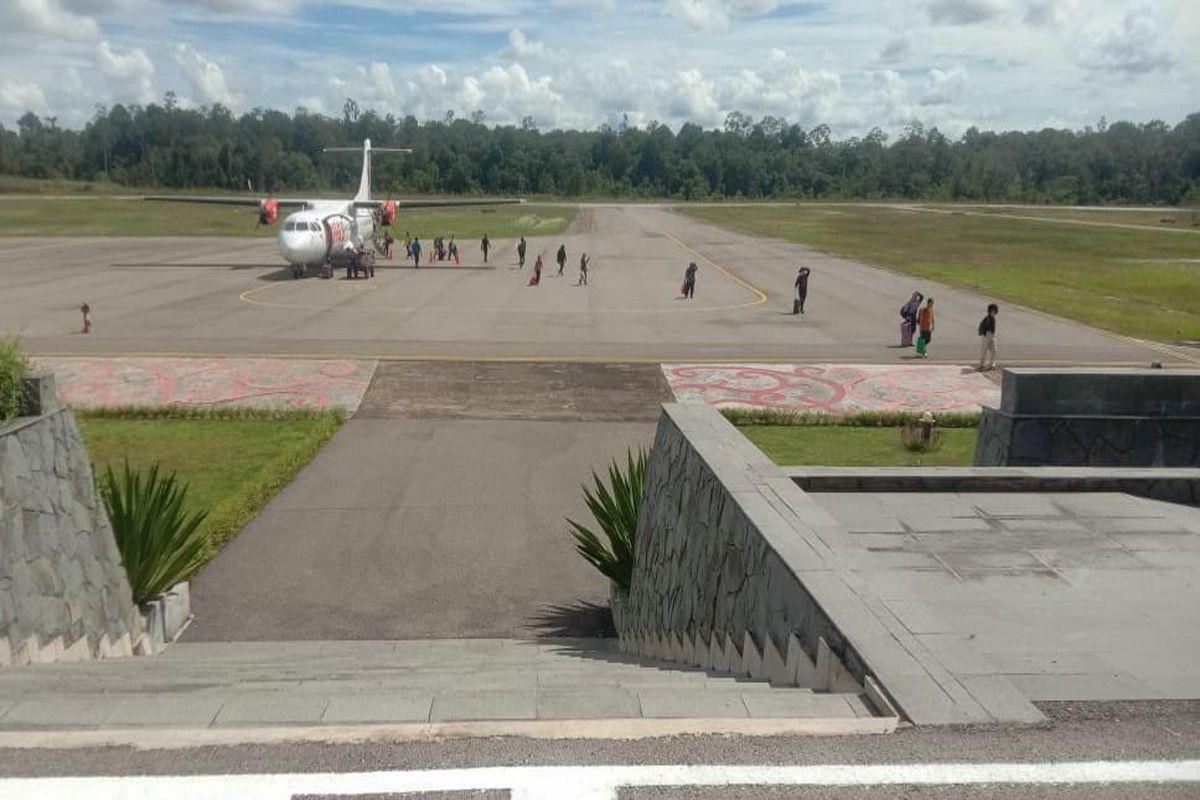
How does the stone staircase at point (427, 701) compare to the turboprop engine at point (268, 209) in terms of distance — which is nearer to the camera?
the stone staircase at point (427, 701)

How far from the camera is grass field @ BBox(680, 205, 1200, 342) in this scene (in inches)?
1555

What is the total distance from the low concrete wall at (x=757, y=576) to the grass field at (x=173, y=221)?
5792 cm

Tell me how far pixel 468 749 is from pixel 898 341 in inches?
1138

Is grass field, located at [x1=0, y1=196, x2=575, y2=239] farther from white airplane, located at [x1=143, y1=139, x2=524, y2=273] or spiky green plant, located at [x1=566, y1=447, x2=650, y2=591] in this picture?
spiky green plant, located at [x1=566, y1=447, x2=650, y2=591]

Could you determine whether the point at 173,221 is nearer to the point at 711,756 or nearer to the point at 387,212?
the point at 387,212

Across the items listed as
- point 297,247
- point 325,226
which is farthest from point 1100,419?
point 325,226

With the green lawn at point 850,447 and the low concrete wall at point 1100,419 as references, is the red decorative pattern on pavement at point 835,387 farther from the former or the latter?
the low concrete wall at point 1100,419

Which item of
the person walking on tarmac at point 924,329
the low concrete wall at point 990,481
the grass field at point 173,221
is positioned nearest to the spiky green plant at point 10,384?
the low concrete wall at point 990,481

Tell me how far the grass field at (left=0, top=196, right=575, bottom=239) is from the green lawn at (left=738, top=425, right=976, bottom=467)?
49.8 metres

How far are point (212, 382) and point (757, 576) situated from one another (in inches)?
820

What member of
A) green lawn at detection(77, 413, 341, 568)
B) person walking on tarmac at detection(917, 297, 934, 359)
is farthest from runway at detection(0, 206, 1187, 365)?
green lawn at detection(77, 413, 341, 568)

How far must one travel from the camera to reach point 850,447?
19922mm

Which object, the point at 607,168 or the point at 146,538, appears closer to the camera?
the point at 146,538

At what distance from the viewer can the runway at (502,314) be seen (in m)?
28.9
